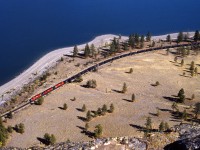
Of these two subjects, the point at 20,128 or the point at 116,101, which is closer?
the point at 20,128

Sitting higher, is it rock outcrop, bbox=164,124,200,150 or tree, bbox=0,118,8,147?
rock outcrop, bbox=164,124,200,150

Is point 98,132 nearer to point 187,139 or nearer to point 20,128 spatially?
point 20,128

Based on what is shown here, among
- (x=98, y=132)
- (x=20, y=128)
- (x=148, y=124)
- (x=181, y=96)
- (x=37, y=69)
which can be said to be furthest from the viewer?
(x=37, y=69)

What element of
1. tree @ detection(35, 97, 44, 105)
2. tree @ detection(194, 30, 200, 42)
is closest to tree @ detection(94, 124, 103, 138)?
tree @ detection(35, 97, 44, 105)

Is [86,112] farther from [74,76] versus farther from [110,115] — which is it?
[74,76]

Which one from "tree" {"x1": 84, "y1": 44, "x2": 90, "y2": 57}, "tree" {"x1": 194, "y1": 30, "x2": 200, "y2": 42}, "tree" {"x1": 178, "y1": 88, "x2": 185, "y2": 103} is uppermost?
"tree" {"x1": 194, "y1": 30, "x2": 200, "y2": 42}

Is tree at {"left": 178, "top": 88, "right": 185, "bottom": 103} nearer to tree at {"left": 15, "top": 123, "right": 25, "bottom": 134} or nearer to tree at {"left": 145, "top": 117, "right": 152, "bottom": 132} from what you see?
tree at {"left": 145, "top": 117, "right": 152, "bottom": 132}

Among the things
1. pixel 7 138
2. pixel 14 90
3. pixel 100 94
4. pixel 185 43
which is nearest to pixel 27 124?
pixel 7 138

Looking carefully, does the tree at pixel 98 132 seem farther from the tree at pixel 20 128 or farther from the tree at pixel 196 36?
the tree at pixel 196 36

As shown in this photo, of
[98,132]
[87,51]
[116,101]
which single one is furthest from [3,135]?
[87,51]

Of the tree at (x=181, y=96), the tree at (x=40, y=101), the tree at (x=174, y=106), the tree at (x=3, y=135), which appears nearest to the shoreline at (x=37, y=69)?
the tree at (x=40, y=101)

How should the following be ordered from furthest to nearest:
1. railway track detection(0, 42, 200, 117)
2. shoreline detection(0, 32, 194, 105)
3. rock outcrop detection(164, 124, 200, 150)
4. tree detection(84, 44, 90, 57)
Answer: tree detection(84, 44, 90, 57) → shoreline detection(0, 32, 194, 105) → railway track detection(0, 42, 200, 117) → rock outcrop detection(164, 124, 200, 150)

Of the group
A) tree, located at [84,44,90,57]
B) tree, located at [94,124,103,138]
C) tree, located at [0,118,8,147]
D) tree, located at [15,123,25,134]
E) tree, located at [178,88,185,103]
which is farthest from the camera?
tree, located at [84,44,90,57]
